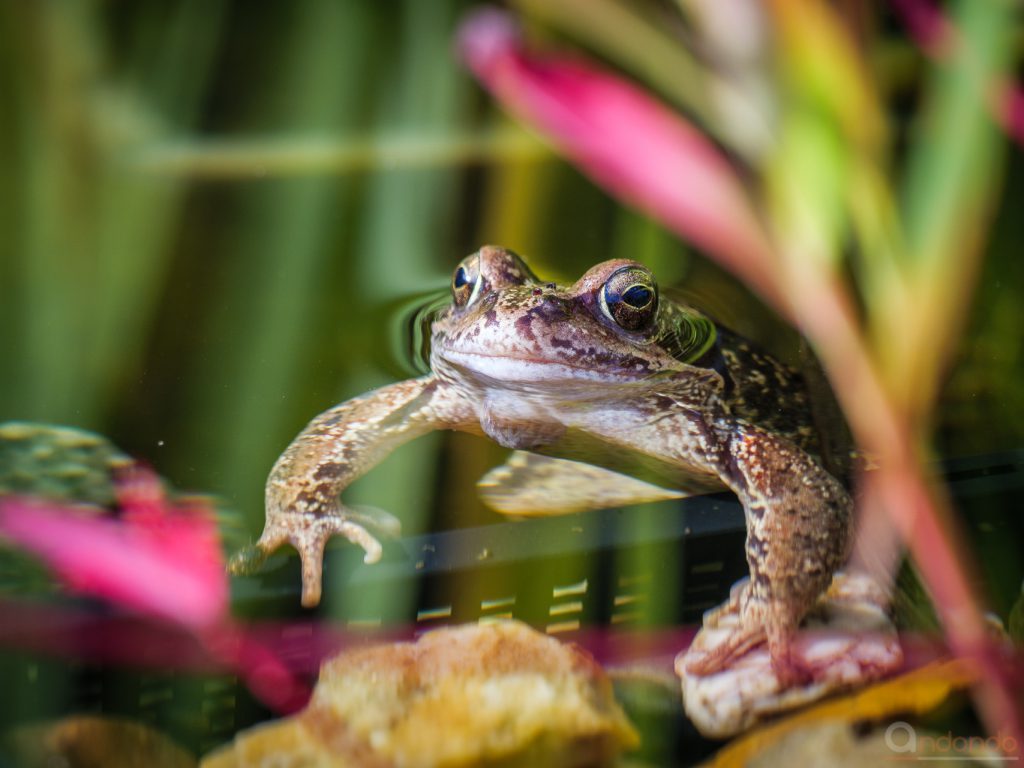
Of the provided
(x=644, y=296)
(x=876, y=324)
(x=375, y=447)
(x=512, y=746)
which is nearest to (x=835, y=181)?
(x=876, y=324)

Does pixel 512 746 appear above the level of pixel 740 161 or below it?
below

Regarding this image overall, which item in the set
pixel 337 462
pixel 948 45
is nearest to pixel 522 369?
pixel 337 462

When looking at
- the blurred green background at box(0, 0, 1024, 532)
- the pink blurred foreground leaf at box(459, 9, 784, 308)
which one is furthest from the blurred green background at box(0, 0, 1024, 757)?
the pink blurred foreground leaf at box(459, 9, 784, 308)

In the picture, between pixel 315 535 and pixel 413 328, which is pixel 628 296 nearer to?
pixel 413 328

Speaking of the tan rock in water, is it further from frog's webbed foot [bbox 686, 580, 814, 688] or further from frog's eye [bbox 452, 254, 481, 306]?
frog's eye [bbox 452, 254, 481, 306]

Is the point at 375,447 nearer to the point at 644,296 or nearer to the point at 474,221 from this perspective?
the point at 644,296

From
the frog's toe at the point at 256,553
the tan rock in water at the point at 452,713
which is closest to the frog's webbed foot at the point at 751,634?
the tan rock in water at the point at 452,713

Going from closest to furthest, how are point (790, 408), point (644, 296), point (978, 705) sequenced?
point (978, 705) < point (644, 296) < point (790, 408)

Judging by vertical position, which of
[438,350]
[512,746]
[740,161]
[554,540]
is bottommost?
[512,746]

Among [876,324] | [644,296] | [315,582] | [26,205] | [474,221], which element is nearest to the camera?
[315,582]
